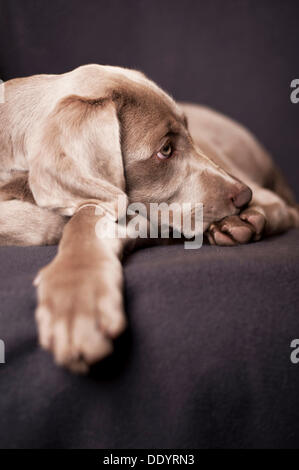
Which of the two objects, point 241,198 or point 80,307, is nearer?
point 80,307

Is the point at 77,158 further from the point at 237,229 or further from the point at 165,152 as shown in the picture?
the point at 237,229

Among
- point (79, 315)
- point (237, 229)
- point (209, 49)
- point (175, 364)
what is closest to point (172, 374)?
point (175, 364)

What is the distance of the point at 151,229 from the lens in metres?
1.28

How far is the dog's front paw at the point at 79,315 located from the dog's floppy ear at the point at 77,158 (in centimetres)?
37

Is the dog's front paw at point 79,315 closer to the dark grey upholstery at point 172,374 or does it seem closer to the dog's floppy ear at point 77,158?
the dark grey upholstery at point 172,374

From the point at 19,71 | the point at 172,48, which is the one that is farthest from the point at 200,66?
the point at 19,71

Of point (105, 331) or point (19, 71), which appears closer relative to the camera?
point (105, 331)

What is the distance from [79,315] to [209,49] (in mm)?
2341

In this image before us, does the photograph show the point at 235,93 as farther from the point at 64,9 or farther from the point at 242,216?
the point at 242,216

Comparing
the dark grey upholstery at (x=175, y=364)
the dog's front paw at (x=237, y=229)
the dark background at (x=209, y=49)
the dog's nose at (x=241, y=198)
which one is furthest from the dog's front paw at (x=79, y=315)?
the dark background at (x=209, y=49)

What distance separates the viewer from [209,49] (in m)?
2.60

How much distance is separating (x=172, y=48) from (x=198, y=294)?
212 cm

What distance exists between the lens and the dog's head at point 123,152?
113 centimetres
